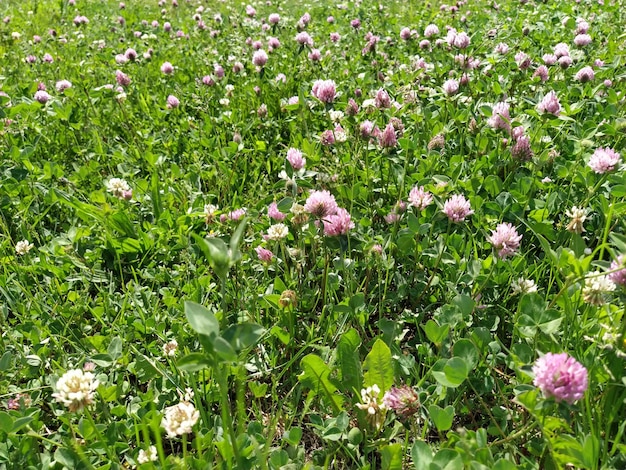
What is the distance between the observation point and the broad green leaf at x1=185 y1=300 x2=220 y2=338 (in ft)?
2.81

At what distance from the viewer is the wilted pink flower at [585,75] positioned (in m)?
2.53

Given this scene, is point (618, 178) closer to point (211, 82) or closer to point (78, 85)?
point (211, 82)

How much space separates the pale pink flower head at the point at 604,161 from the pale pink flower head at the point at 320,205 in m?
0.84

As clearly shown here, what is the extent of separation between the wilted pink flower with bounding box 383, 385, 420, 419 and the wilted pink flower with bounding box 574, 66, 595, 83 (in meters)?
2.01

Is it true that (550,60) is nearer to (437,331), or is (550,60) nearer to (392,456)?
(437,331)

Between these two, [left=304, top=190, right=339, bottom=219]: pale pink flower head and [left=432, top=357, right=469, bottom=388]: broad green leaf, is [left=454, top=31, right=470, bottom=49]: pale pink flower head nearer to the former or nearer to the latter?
[left=304, top=190, right=339, bottom=219]: pale pink flower head

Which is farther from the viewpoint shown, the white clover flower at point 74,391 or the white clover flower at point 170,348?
the white clover flower at point 170,348

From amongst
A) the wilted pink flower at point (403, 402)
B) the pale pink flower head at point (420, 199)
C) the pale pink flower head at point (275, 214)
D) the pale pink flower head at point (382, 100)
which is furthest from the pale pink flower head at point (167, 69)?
the wilted pink flower at point (403, 402)

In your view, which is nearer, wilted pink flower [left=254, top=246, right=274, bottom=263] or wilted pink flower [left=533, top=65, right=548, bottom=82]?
wilted pink flower [left=254, top=246, right=274, bottom=263]

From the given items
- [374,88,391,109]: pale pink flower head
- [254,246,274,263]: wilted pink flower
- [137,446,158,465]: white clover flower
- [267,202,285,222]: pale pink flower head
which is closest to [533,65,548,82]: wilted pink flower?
[374,88,391,109]: pale pink flower head

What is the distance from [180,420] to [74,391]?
0.81ft

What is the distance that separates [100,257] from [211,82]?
5.13ft

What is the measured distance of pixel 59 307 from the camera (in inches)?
65.6

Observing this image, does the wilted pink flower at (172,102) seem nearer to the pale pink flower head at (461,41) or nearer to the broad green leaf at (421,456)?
the pale pink flower head at (461,41)
